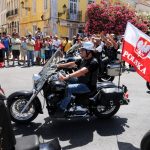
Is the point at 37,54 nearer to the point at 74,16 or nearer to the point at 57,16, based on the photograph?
the point at 57,16

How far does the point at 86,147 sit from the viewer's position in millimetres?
5301

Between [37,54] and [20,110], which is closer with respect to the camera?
[20,110]

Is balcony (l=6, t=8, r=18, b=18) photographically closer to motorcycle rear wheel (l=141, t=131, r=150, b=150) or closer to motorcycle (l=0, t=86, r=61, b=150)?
motorcycle rear wheel (l=141, t=131, r=150, b=150)

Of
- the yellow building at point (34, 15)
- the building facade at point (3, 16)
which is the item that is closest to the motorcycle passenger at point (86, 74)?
the yellow building at point (34, 15)

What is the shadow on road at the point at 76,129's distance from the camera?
224 inches

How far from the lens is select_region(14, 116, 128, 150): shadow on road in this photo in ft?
18.6

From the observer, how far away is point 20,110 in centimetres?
616

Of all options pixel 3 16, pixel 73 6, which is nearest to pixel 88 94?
pixel 73 6

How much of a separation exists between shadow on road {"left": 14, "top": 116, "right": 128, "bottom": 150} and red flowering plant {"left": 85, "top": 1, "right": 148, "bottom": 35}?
20426mm

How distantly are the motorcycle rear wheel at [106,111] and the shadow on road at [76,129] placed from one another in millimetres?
103

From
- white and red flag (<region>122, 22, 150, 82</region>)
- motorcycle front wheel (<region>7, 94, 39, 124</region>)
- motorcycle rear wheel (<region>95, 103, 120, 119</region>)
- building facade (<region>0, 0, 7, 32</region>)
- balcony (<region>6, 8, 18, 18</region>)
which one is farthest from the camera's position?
building facade (<region>0, 0, 7, 32</region>)

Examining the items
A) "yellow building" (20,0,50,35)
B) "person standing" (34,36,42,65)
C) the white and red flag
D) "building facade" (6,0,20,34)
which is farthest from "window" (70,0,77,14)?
the white and red flag

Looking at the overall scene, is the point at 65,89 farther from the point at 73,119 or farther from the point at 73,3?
the point at 73,3

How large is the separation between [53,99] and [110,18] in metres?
23.4
